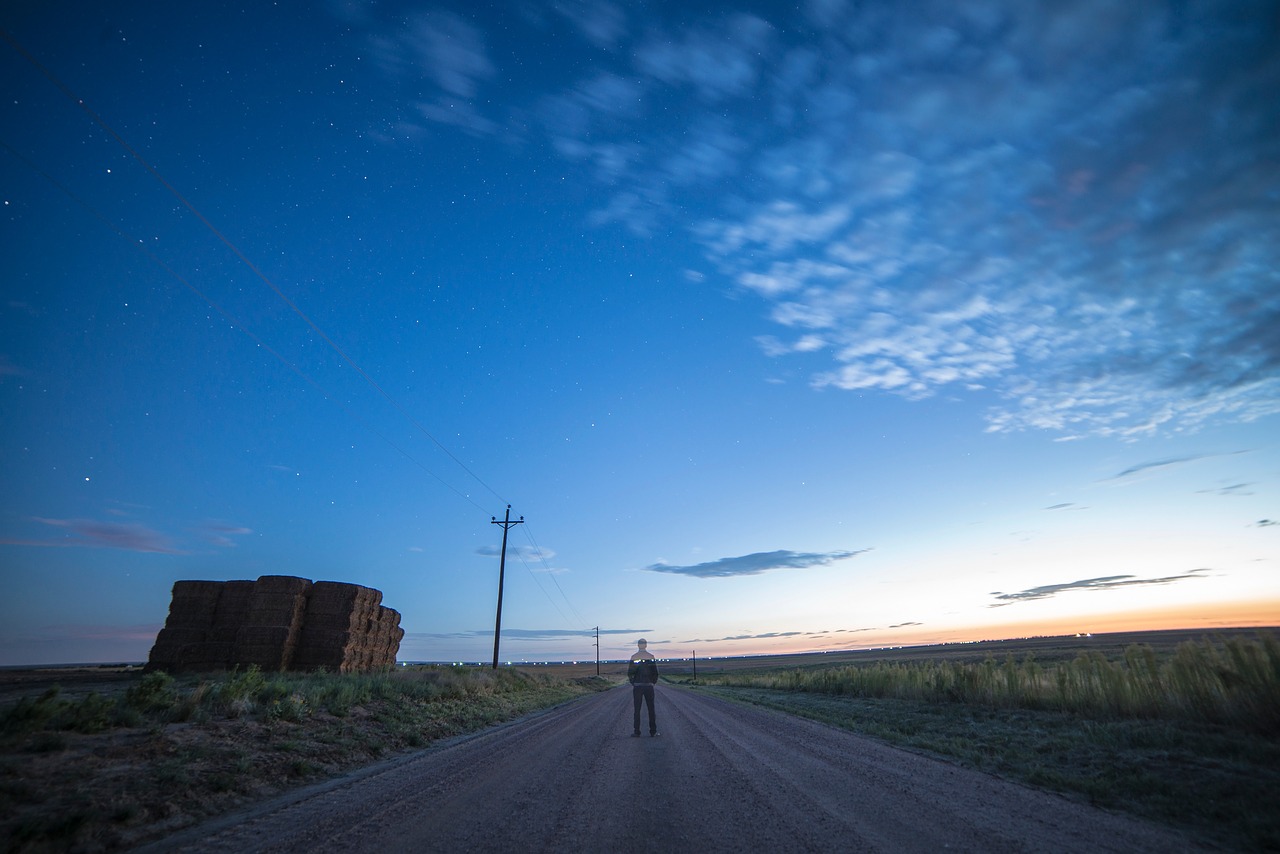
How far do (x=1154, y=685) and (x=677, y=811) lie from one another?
10.6 m

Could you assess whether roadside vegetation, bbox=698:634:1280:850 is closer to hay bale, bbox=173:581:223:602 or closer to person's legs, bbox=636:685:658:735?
person's legs, bbox=636:685:658:735

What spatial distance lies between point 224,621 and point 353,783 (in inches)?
685

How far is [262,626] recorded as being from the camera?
69.5ft

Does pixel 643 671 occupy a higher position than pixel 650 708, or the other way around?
pixel 643 671

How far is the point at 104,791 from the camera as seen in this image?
20.4ft

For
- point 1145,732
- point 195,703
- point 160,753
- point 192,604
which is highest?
point 192,604

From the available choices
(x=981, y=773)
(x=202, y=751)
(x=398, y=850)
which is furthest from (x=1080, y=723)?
(x=202, y=751)

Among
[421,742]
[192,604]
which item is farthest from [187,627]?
[421,742]

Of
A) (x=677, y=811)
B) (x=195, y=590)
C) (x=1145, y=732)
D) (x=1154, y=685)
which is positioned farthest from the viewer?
(x=195, y=590)

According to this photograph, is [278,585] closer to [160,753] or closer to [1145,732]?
[160,753]

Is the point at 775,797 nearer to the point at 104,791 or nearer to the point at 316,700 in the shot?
the point at 104,791

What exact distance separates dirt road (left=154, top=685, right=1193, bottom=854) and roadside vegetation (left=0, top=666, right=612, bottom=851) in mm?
778

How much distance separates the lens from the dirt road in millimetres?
4996

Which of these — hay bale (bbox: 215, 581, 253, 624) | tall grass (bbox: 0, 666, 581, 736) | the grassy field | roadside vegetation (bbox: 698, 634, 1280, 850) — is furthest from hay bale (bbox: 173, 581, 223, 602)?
roadside vegetation (bbox: 698, 634, 1280, 850)
